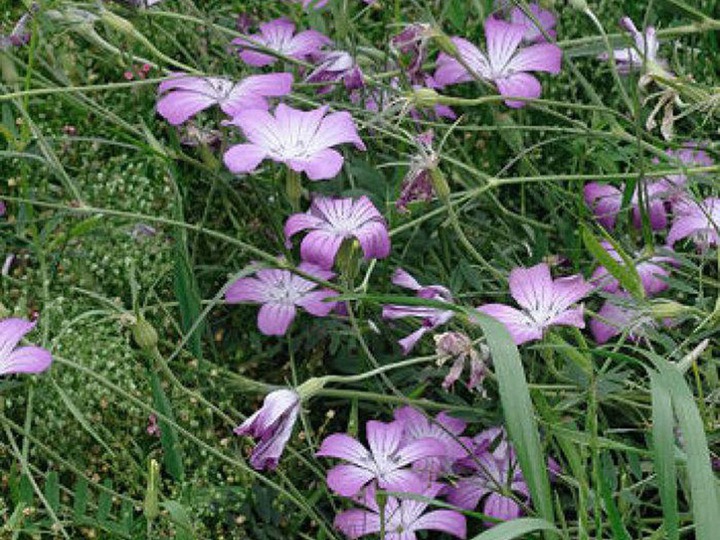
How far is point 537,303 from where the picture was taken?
155 cm

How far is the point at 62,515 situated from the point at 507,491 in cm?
46

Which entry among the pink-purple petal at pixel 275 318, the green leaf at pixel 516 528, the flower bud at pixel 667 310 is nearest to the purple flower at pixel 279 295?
the pink-purple petal at pixel 275 318

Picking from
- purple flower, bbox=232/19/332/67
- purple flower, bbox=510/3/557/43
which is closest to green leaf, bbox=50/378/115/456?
purple flower, bbox=232/19/332/67

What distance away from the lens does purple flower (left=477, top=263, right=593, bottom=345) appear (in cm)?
150

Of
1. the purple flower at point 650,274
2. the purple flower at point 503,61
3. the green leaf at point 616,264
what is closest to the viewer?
the green leaf at point 616,264

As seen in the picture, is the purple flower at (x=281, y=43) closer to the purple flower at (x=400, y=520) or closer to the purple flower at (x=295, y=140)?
the purple flower at (x=295, y=140)

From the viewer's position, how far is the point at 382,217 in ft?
5.48

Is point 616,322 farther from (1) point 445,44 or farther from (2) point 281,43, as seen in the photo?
(2) point 281,43

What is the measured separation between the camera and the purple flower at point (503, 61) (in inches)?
73.0

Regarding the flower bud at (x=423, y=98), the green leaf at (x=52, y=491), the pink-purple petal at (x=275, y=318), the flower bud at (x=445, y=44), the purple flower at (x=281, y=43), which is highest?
the flower bud at (x=445, y=44)

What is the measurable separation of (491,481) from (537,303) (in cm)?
22

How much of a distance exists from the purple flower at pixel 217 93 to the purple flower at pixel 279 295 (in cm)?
19

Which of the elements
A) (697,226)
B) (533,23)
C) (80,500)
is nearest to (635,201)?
(697,226)

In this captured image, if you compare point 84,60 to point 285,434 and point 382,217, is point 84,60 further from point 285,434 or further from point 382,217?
point 285,434
